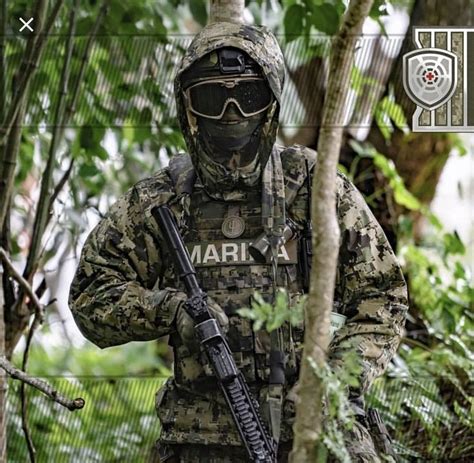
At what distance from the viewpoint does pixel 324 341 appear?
254 centimetres

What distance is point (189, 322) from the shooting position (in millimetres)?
3400

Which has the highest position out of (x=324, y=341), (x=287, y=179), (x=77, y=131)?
(x=77, y=131)

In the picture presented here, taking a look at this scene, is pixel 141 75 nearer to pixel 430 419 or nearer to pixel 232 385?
pixel 430 419

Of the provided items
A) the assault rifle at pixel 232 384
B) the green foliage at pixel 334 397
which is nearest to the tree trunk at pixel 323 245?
the green foliage at pixel 334 397

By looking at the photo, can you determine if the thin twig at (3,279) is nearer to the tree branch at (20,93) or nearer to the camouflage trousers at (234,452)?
the tree branch at (20,93)

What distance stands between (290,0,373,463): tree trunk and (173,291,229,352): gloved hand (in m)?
0.89

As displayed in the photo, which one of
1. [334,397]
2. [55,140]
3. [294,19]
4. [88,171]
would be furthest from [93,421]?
[334,397]

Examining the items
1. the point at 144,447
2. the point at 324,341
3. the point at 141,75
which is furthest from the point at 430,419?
the point at 324,341

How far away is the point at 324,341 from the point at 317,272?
0.14 meters

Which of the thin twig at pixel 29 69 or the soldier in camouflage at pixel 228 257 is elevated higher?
the thin twig at pixel 29 69

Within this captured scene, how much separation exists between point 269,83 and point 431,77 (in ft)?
3.24

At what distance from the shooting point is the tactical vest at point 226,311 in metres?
3.53

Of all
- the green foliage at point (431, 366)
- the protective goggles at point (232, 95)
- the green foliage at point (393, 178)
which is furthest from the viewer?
the green foliage at point (393, 178)

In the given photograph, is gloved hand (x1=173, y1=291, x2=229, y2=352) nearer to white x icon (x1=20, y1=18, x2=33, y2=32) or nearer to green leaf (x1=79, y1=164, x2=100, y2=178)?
white x icon (x1=20, y1=18, x2=33, y2=32)
